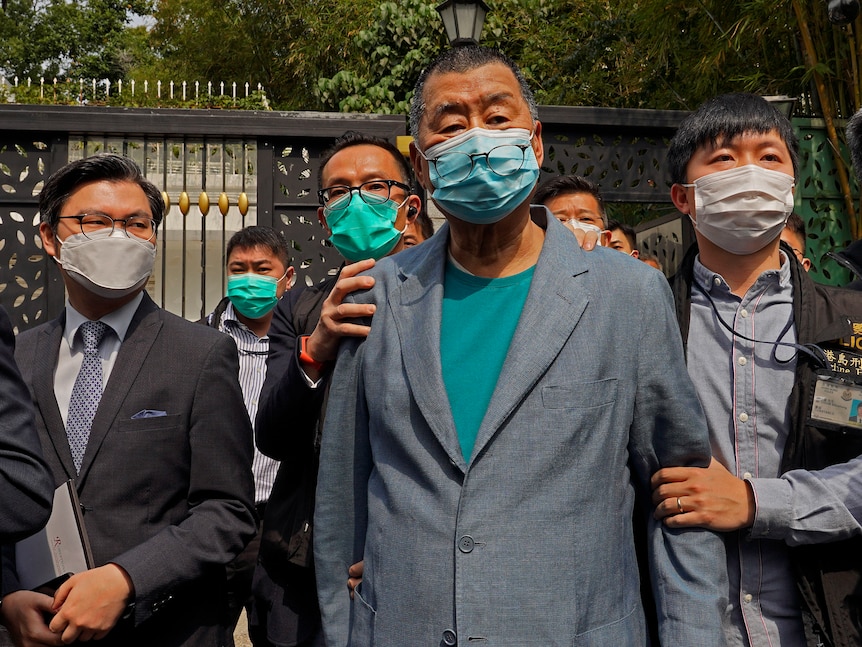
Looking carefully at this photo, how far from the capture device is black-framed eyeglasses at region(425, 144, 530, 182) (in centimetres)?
200

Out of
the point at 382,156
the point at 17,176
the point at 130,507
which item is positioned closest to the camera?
the point at 130,507

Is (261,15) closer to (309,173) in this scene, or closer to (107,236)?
(309,173)

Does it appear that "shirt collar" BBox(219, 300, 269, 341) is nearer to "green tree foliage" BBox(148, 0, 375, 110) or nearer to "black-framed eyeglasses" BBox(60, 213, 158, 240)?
"black-framed eyeglasses" BBox(60, 213, 158, 240)

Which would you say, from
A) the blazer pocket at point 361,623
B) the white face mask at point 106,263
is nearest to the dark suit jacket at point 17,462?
the white face mask at point 106,263

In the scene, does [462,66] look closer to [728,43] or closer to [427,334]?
[427,334]

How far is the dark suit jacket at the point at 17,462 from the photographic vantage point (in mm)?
1948

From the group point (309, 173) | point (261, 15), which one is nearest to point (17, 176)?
point (309, 173)

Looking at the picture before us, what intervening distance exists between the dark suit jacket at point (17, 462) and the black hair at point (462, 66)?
3.59 ft

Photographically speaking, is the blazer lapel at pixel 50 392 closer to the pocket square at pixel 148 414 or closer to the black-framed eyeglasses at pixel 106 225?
the pocket square at pixel 148 414

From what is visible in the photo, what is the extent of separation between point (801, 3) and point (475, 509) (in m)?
7.23

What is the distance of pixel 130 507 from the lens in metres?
2.45

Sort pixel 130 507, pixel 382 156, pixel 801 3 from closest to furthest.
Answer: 1. pixel 130 507
2. pixel 382 156
3. pixel 801 3

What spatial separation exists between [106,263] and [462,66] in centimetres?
128

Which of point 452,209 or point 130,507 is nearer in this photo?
point 452,209
